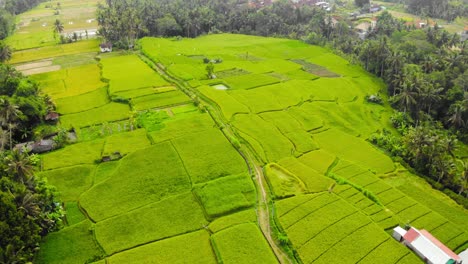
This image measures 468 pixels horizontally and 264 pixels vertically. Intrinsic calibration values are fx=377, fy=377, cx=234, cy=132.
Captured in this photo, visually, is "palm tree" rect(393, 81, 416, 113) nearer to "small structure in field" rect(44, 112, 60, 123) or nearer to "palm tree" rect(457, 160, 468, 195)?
"palm tree" rect(457, 160, 468, 195)

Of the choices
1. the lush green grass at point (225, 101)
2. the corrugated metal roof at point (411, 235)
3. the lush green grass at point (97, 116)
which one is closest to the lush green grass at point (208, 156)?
the lush green grass at point (225, 101)

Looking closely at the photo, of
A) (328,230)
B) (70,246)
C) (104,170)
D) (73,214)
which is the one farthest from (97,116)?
(328,230)

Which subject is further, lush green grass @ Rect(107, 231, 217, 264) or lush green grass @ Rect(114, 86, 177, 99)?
lush green grass @ Rect(114, 86, 177, 99)

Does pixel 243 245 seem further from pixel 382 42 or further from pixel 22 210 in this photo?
pixel 382 42

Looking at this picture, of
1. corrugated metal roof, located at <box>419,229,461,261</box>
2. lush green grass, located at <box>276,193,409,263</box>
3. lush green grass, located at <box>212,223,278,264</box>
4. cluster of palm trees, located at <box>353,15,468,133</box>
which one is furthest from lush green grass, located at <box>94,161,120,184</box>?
cluster of palm trees, located at <box>353,15,468,133</box>

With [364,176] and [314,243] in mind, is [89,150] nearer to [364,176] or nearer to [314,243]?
[314,243]

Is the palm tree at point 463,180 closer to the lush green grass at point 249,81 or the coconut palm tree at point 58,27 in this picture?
the lush green grass at point 249,81
